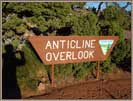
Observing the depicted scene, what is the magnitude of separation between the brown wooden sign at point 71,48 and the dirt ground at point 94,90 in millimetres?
788

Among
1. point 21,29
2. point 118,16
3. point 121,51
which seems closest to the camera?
point 21,29

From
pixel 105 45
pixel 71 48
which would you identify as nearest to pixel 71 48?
pixel 71 48

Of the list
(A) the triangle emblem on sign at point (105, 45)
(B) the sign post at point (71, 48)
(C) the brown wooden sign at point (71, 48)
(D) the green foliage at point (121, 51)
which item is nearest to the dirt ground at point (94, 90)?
(B) the sign post at point (71, 48)

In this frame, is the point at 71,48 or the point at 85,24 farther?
the point at 85,24

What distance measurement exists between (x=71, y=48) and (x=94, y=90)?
1408 millimetres

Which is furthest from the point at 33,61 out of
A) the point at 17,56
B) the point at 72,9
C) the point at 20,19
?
the point at 72,9

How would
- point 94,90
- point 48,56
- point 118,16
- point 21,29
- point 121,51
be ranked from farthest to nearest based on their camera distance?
1. point 118,16
2. point 121,51
3. point 94,90
4. point 21,29
5. point 48,56

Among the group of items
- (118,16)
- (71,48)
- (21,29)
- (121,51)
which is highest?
(118,16)

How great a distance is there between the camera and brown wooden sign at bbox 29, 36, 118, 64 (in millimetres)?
8055

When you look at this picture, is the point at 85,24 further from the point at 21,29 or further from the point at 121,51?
the point at 21,29

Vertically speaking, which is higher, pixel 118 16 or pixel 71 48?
pixel 118 16

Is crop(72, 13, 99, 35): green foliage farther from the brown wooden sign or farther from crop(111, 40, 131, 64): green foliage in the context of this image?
crop(111, 40, 131, 64): green foliage

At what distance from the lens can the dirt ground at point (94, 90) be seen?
8773 mm

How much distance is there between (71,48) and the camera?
8336 millimetres
